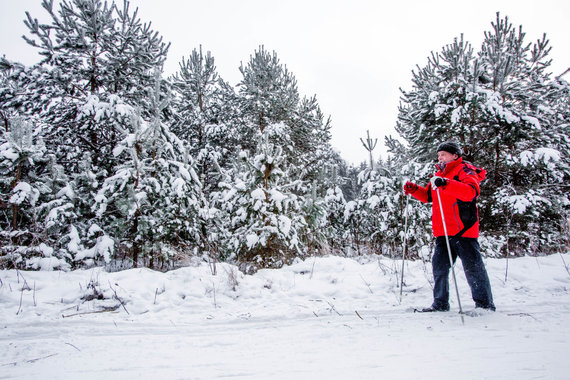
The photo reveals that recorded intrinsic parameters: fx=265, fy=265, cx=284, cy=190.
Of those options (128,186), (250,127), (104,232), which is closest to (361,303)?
(128,186)

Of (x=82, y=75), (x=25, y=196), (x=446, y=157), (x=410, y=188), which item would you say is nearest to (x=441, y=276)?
(x=410, y=188)

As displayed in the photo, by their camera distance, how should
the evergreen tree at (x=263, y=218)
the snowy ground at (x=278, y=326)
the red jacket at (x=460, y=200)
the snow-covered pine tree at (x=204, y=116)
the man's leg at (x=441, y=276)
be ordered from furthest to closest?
the snow-covered pine tree at (x=204, y=116)
the evergreen tree at (x=263, y=218)
the man's leg at (x=441, y=276)
the red jacket at (x=460, y=200)
the snowy ground at (x=278, y=326)

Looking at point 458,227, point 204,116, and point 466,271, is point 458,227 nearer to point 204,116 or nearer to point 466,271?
point 466,271

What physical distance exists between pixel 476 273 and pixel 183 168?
5.92 meters

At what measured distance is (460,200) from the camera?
295 cm

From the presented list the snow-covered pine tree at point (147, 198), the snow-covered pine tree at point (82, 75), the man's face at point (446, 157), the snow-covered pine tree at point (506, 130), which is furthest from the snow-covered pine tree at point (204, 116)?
the man's face at point (446, 157)

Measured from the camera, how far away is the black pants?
278 cm

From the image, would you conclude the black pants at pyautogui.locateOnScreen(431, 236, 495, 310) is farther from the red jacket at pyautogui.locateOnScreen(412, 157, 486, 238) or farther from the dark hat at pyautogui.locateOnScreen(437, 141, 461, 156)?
the dark hat at pyautogui.locateOnScreen(437, 141, 461, 156)

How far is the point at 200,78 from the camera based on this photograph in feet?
47.9

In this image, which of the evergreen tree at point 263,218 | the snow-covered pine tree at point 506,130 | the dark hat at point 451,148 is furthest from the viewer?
the snow-covered pine tree at point 506,130

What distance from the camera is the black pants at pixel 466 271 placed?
2783 mm

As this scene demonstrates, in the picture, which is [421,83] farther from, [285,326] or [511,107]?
[285,326]

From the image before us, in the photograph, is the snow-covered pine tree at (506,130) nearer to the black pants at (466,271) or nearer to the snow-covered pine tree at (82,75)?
the black pants at (466,271)

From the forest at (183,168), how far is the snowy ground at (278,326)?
4.79ft
